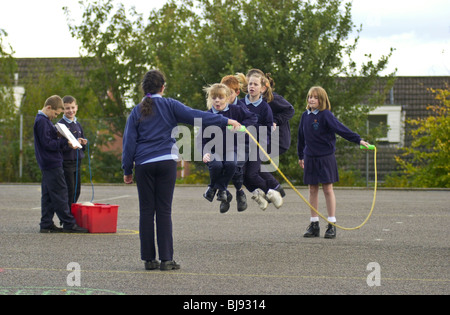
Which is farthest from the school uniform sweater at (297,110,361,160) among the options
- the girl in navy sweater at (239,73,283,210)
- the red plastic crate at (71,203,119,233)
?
the red plastic crate at (71,203,119,233)

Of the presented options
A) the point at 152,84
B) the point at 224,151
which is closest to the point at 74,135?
the point at 224,151

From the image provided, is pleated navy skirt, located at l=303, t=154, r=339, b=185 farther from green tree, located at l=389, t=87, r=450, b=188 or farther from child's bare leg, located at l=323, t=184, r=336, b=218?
green tree, located at l=389, t=87, r=450, b=188

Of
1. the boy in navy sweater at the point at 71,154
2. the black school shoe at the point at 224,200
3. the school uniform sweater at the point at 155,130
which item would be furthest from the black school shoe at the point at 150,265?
the boy in navy sweater at the point at 71,154

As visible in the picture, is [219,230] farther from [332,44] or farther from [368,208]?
[332,44]

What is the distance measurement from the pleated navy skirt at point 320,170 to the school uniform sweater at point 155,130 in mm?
3370

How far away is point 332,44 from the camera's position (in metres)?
26.5

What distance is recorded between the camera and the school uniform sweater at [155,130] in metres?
7.87

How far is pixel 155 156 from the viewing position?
7879 mm

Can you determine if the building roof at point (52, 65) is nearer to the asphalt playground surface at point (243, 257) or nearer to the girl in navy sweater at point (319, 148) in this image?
the asphalt playground surface at point (243, 257)

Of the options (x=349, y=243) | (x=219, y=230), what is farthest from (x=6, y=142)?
(x=349, y=243)

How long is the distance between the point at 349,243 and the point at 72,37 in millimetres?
22445

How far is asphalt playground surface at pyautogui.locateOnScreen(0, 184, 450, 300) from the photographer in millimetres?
6883

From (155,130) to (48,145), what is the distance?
4.09m

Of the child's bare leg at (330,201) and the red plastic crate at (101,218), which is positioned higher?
the child's bare leg at (330,201)
